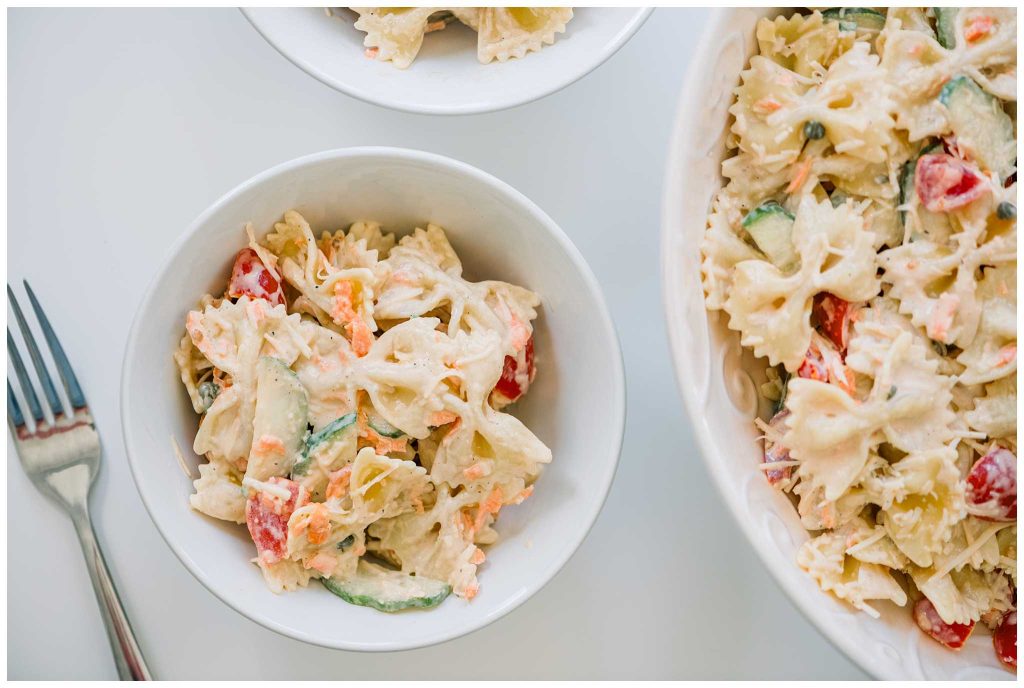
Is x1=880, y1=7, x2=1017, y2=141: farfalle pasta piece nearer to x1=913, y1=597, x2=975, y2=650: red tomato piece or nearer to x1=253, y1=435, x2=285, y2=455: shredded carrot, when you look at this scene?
x1=913, y1=597, x2=975, y2=650: red tomato piece

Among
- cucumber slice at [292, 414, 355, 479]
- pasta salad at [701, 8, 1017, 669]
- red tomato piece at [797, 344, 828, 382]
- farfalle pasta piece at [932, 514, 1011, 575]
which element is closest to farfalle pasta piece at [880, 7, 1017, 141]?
pasta salad at [701, 8, 1017, 669]

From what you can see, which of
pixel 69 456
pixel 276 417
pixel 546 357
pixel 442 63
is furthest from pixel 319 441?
pixel 442 63

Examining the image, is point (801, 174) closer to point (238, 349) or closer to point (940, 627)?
point (940, 627)

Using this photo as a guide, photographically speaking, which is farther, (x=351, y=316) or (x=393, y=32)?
(x=393, y=32)

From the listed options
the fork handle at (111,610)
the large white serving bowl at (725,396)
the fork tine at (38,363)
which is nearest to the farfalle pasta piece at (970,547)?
the large white serving bowl at (725,396)

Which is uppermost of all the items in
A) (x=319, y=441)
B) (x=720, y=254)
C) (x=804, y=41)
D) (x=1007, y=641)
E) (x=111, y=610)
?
(x=804, y=41)

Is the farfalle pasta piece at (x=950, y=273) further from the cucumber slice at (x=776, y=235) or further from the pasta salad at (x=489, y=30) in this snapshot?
the pasta salad at (x=489, y=30)
